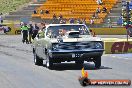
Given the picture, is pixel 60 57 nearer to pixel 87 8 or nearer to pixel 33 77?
pixel 33 77

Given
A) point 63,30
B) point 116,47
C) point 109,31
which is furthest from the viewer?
point 109,31

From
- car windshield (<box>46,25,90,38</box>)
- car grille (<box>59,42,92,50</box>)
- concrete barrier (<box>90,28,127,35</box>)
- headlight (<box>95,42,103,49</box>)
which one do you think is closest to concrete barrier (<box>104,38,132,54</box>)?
car windshield (<box>46,25,90,38</box>)

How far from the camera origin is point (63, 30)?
1945cm

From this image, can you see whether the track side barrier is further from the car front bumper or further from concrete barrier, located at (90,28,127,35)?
concrete barrier, located at (90,28,127,35)

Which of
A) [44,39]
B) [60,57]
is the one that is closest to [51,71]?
[60,57]

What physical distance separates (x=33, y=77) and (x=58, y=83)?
2160mm

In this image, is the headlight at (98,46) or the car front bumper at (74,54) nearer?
the car front bumper at (74,54)

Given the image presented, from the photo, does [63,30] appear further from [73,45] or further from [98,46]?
[98,46]

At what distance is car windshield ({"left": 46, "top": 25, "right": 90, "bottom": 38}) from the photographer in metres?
19.3

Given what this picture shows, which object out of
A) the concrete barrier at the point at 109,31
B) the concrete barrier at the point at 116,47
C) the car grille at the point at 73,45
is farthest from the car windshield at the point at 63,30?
the concrete barrier at the point at 109,31

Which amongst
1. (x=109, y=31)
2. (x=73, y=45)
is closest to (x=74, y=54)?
(x=73, y=45)

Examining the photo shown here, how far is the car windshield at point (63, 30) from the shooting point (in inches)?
761

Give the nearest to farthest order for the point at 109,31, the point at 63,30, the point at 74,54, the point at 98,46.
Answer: the point at 74,54
the point at 98,46
the point at 63,30
the point at 109,31

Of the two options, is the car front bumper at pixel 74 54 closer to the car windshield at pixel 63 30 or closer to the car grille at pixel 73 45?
the car grille at pixel 73 45
